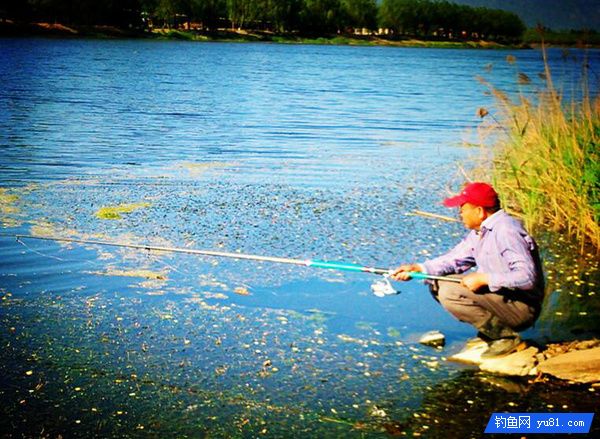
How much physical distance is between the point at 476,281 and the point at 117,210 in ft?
22.1

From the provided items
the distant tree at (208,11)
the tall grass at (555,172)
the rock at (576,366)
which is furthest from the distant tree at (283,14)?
the rock at (576,366)

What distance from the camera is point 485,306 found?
6211 mm

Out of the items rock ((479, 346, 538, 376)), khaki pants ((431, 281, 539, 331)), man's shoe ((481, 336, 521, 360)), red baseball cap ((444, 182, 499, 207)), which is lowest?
rock ((479, 346, 538, 376))

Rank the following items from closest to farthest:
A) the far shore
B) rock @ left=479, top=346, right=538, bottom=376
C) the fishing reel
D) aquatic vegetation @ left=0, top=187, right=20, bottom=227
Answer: rock @ left=479, top=346, right=538, bottom=376
the fishing reel
aquatic vegetation @ left=0, top=187, right=20, bottom=227
the far shore

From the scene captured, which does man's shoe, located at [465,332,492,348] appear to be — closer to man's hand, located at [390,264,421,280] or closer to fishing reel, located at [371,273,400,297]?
man's hand, located at [390,264,421,280]

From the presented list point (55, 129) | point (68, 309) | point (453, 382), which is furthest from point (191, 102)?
point (453, 382)

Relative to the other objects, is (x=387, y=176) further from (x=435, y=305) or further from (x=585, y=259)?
(x=435, y=305)

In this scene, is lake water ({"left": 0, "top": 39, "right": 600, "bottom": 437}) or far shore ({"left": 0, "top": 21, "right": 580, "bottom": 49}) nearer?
lake water ({"left": 0, "top": 39, "right": 600, "bottom": 437})

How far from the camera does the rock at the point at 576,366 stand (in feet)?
19.5

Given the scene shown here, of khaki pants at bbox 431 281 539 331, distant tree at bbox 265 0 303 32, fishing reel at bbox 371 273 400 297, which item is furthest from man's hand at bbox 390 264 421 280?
distant tree at bbox 265 0 303 32

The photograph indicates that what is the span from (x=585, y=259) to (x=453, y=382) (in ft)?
13.6

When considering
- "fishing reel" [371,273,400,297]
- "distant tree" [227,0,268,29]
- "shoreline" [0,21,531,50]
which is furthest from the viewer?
"distant tree" [227,0,268,29]

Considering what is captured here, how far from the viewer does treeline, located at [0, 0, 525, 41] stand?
111m

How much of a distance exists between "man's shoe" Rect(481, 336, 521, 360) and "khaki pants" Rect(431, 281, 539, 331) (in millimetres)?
107
